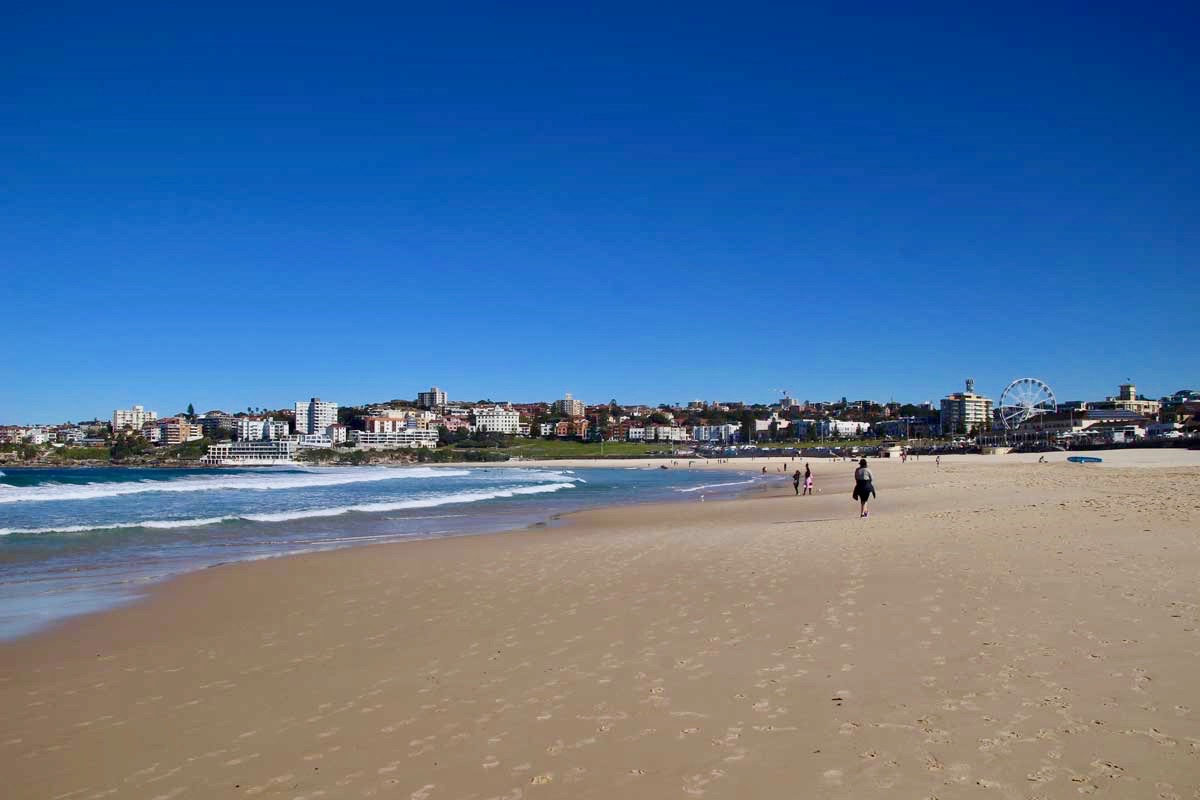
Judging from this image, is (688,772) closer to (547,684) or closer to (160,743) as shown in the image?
(547,684)

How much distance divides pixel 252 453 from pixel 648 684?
17323 cm

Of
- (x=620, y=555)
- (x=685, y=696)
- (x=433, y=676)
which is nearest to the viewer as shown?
(x=685, y=696)

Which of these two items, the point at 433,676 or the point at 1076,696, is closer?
the point at 1076,696

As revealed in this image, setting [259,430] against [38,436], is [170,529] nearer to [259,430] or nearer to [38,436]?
[259,430]

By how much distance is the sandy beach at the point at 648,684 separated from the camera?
168 inches

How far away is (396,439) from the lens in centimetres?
18012

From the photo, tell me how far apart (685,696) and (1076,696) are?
2542 millimetres

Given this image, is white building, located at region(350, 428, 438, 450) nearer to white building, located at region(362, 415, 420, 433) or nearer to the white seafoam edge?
white building, located at region(362, 415, 420, 433)

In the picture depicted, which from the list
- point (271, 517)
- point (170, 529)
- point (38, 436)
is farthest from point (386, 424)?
point (170, 529)

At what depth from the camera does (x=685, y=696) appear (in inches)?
216

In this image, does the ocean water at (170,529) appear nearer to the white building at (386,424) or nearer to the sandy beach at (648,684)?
the sandy beach at (648,684)

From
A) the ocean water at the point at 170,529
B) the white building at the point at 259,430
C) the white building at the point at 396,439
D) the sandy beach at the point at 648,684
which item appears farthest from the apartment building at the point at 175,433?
the sandy beach at the point at 648,684

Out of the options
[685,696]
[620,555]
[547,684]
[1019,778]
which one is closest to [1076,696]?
[1019,778]

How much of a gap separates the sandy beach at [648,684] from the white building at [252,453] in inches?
6145
